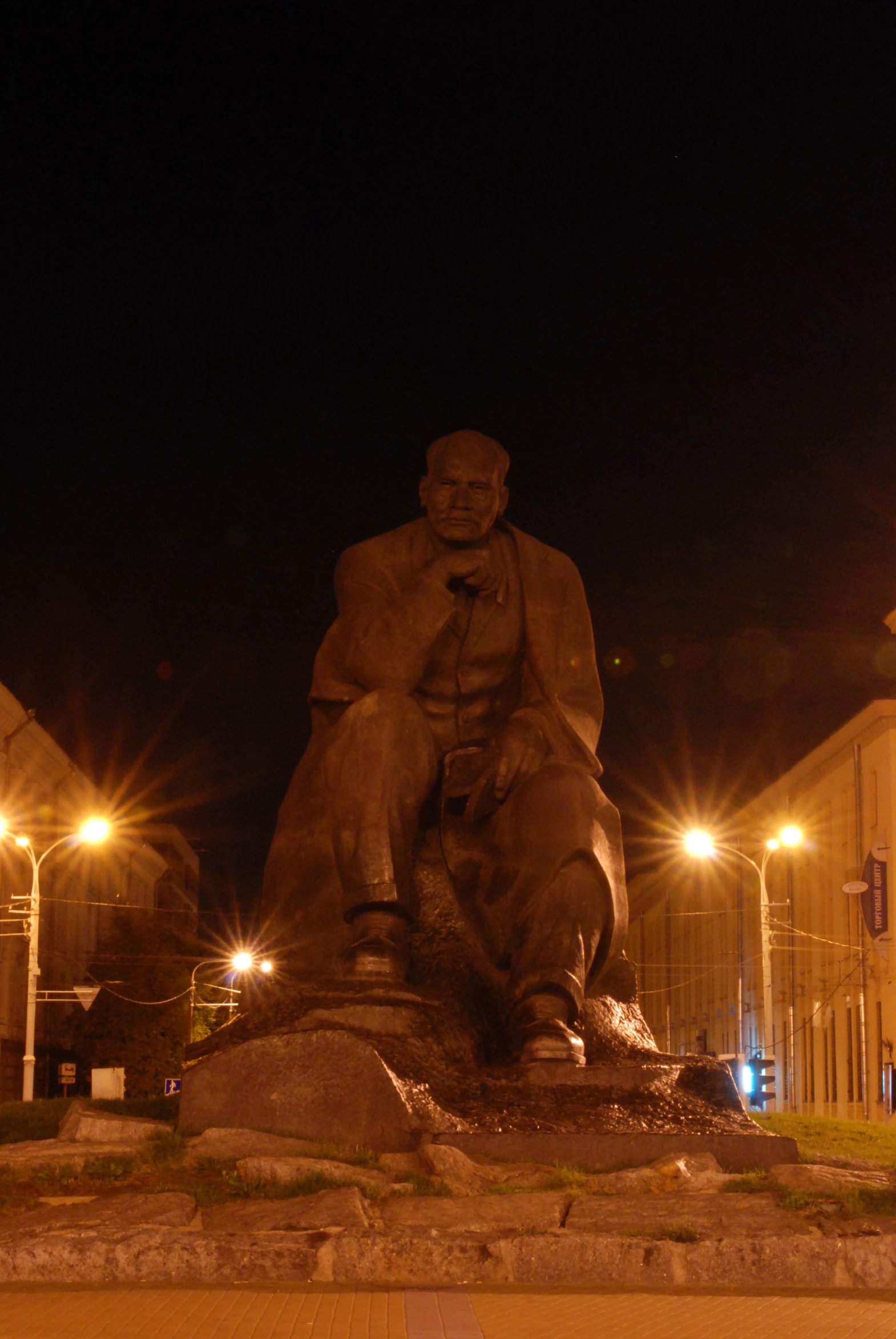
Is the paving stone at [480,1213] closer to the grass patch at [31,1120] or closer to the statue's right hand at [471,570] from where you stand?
the grass patch at [31,1120]

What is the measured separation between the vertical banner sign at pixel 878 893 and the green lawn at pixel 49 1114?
3363 centimetres

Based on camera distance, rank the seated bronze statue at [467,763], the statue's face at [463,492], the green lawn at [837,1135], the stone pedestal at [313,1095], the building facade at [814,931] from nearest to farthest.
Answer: the stone pedestal at [313,1095], the seated bronze statue at [467,763], the statue's face at [463,492], the green lawn at [837,1135], the building facade at [814,931]

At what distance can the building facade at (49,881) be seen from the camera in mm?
41781

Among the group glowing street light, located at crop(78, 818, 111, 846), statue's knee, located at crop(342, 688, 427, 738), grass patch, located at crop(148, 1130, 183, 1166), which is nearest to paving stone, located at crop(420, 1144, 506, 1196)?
grass patch, located at crop(148, 1130, 183, 1166)

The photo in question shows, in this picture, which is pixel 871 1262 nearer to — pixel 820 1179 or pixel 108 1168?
pixel 820 1179

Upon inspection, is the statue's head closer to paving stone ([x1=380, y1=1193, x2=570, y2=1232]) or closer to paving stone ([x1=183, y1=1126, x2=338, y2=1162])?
paving stone ([x1=183, y1=1126, x2=338, y2=1162])

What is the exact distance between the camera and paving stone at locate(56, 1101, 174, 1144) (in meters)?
7.09

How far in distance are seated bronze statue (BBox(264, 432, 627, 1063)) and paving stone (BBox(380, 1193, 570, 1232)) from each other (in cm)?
168

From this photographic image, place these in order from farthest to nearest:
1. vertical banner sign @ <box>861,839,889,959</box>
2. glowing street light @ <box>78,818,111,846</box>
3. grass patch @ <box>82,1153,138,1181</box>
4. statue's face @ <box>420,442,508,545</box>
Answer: vertical banner sign @ <box>861,839,889,959</box> → glowing street light @ <box>78,818,111,846</box> → statue's face @ <box>420,442,508,545</box> → grass patch @ <box>82,1153,138,1181</box>

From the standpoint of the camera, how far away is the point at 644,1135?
6812mm

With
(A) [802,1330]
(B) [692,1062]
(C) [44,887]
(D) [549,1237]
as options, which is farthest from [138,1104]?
(C) [44,887]

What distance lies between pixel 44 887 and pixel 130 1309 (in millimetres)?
42716

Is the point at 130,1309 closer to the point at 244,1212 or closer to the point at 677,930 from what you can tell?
the point at 244,1212

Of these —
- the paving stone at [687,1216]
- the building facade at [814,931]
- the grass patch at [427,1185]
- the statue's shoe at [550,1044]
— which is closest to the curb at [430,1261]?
the paving stone at [687,1216]
